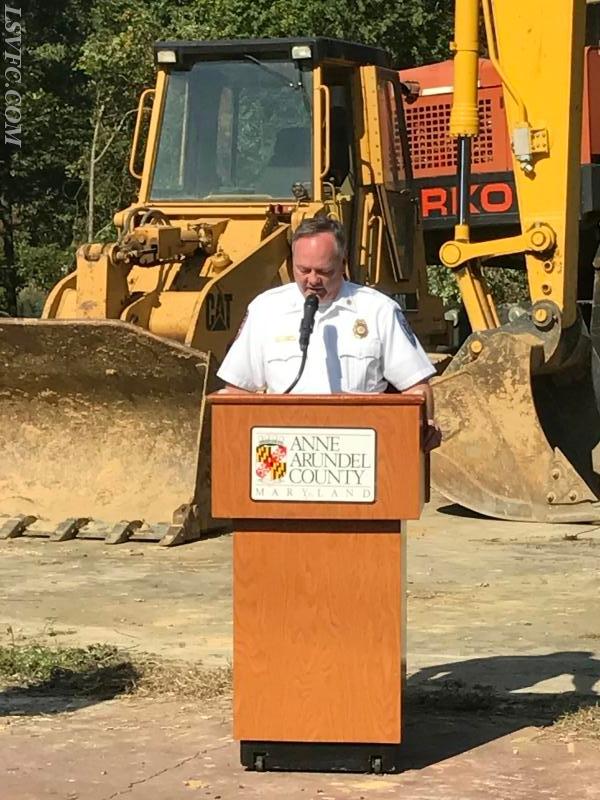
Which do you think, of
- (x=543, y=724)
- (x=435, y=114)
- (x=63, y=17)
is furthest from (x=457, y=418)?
(x=63, y=17)

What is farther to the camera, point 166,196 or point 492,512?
point 166,196

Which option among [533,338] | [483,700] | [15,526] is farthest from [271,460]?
[533,338]

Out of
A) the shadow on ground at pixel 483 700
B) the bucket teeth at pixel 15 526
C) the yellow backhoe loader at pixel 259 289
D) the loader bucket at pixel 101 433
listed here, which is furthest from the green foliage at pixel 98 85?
the shadow on ground at pixel 483 700

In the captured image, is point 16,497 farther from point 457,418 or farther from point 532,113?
point 532,113

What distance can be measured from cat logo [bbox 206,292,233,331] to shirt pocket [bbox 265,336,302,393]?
5.14 m

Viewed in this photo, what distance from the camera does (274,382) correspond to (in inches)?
220

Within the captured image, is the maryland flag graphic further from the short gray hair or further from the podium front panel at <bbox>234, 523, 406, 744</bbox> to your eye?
the short gray hair

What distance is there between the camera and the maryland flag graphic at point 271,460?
17.4ft

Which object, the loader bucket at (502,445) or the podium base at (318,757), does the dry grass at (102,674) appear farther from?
the loader bucket at (502,445)

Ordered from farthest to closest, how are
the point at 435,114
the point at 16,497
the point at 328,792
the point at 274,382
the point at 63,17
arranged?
1. the point at 63,17
2. the point at 435,114
3. the point at 16,497
4. the point at 274,382
5. the point at 328,792

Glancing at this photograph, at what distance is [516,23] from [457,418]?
2603 millimetres

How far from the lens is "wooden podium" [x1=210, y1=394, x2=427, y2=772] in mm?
5258

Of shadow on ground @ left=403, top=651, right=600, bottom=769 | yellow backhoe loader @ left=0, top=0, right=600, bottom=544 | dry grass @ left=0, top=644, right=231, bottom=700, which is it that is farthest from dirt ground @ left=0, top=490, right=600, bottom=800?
→ yellow backhoe loader @ left=0, top=0, right=600, bottom=544

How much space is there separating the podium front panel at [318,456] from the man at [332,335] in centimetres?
22
